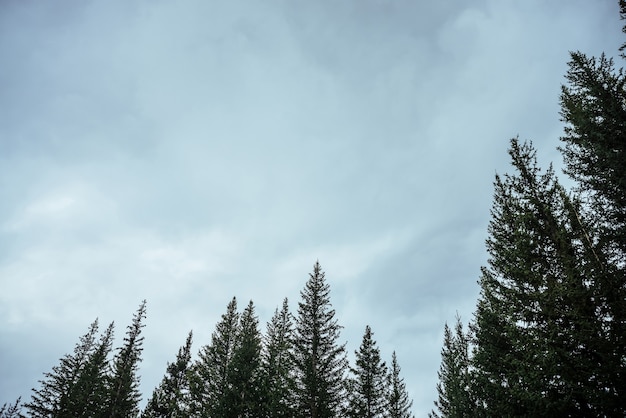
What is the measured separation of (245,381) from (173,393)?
438 inches

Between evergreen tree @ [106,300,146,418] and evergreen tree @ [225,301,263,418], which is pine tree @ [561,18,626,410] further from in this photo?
evergreen tree @ [106,300,146,418]

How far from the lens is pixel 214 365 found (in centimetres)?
2528

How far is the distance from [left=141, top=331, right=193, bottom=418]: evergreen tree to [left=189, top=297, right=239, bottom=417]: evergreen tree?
4.36 ft

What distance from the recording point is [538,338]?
10242 millimetres

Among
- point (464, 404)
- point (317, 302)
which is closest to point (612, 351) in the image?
point (464, 404)

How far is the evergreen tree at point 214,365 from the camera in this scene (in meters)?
23.6

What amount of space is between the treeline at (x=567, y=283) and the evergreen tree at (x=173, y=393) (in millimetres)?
21055

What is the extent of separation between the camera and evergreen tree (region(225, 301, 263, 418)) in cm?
1930

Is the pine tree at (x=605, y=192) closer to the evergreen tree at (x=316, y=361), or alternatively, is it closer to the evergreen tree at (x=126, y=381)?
the evergreen tree at (x=316, y=361)

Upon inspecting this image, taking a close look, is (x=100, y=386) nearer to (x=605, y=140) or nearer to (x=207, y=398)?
(x=207, y=398)

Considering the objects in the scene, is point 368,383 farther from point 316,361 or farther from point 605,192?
point 605,192

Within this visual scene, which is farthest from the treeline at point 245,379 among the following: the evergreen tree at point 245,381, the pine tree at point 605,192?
the pine tree at point 605,192

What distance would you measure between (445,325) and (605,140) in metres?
18.1

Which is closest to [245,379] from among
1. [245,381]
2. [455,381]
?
[245,381]
